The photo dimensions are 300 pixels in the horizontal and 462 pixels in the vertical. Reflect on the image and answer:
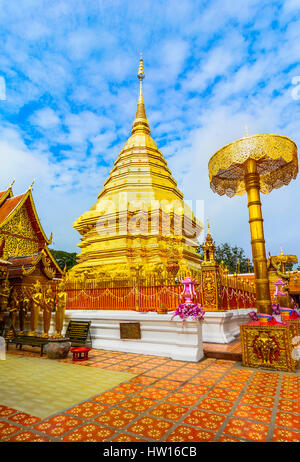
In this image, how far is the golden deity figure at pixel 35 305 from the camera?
8.26 m

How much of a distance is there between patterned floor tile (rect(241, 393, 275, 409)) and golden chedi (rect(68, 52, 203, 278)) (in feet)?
22.0

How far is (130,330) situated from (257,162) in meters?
5.16

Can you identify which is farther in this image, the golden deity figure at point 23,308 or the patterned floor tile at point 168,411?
the golden deity figure at point 23,308

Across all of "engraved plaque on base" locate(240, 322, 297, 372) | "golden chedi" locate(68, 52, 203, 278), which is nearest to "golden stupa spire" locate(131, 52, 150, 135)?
"golden chedi" locate(68, 52, 203, 278)

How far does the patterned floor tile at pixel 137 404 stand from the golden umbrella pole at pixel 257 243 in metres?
3.37

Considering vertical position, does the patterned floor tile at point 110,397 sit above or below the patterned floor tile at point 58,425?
below

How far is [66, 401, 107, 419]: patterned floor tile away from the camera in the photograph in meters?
3.09

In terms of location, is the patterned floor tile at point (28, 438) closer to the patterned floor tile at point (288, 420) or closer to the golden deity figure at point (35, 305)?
the patterned floor tile at point (288, 420)

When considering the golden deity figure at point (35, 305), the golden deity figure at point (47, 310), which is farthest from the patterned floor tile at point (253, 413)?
the golden deity figure at point (35, 305)

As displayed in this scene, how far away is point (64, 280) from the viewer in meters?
8.56

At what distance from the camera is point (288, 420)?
2885mm

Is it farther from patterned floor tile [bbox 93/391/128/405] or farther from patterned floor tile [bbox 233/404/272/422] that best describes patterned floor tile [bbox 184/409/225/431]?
patterned floor tile [bbox 93/391/128/405]

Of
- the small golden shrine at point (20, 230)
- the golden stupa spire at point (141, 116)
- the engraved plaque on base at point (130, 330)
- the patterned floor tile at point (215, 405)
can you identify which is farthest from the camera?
the golden stupa spire at point (141, 116)

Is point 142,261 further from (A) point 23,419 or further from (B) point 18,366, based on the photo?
(A) point 23,419
